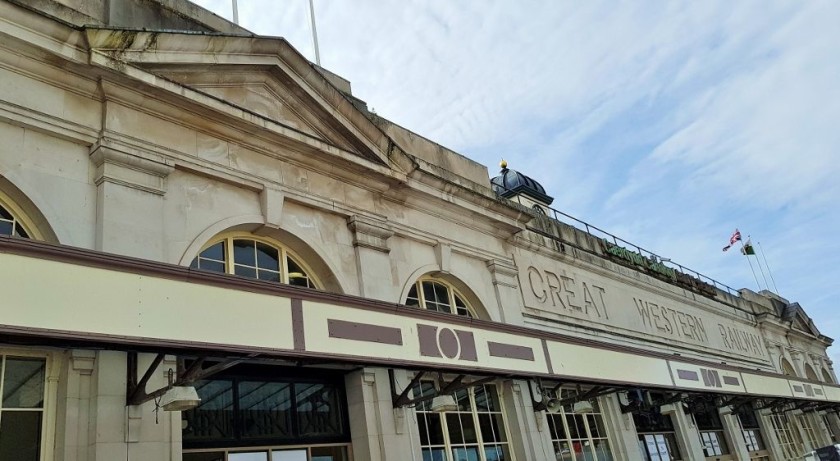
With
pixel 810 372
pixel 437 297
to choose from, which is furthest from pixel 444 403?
pixel 810 372

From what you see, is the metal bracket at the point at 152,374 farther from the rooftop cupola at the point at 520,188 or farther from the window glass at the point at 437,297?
the rooftop cupola at the point at 520,188

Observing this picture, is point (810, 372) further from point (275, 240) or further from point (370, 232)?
point (275, 240)

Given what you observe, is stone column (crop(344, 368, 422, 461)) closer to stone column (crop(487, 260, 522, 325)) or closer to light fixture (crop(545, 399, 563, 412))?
light fixture (crop(545, 399, 563, 412))

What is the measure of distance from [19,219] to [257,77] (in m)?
4.27

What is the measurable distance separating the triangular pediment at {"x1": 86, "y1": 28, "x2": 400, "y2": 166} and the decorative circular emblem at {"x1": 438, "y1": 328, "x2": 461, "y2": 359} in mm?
3823

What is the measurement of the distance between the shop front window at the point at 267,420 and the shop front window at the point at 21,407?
163cm

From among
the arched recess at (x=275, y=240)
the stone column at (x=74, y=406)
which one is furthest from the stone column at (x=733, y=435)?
the stone column at (x=74, y=406)

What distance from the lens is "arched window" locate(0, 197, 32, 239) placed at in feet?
23.5

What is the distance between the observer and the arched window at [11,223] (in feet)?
23.5

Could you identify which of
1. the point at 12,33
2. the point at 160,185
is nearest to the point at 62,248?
the point at 160,185

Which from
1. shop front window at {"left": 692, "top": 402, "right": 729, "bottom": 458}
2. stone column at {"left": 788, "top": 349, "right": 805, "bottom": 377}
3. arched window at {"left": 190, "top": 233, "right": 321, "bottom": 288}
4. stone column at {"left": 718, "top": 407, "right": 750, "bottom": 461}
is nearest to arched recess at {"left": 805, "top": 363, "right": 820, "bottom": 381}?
stone column at {"left": 788, "top": 349, "right": 805, "bottom": 377}

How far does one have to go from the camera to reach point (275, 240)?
9969 mm

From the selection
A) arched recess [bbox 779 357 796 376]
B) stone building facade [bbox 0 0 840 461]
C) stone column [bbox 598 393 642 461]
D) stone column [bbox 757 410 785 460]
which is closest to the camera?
stone building facade [bbox 0 0 840 461]

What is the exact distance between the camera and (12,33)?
7375mm
